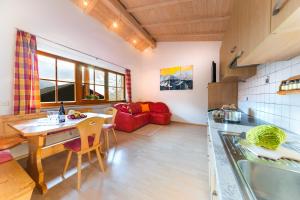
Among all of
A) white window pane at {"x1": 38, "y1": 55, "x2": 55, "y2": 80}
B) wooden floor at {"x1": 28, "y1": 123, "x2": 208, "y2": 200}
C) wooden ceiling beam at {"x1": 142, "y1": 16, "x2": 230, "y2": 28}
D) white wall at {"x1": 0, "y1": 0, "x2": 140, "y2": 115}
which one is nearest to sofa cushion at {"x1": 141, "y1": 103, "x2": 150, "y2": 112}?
white wall at {"x1": 0, "y1": 0, "x2": 140, "y2": 115}

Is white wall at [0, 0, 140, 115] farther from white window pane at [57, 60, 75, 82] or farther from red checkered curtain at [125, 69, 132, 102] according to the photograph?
red checkered curtain at [125, 69, 132, 102]

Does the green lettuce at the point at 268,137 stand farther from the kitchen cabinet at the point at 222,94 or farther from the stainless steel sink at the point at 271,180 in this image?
the kitchen cabinet at the point at 222,94

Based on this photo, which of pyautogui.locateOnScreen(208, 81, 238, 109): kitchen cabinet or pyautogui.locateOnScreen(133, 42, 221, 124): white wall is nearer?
pyautogui.locateOnScreen(208, 81, 238, 109): kitchen cabinet

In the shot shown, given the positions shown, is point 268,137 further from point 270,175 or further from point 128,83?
point 128,83

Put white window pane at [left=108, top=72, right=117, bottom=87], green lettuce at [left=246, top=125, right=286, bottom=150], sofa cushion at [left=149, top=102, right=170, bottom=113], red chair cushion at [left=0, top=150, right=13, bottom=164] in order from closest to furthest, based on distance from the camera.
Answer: green lettuce at [left=246, top=125, right=286, bottom=150] < red chair cushion at [left=0, top=150, right=13, bottom=164] < white window pane at [left=108, top=72, right=117, bottom=87] < sofa cushion at [left=149, top=102, right=170, bottom=113]

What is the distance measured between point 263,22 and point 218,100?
3.11m

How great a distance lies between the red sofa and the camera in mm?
3832

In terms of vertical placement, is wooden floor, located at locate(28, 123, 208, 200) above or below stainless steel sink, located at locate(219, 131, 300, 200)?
below

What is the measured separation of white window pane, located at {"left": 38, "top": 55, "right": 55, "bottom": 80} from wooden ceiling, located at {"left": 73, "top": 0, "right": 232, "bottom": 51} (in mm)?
1601

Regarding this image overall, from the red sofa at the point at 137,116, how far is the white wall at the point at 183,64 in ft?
1.45

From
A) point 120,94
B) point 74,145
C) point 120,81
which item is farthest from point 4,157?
point 120,81

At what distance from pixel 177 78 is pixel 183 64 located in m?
0.59

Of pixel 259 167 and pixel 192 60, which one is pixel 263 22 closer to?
pixel 259 167

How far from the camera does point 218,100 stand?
11.4ft
